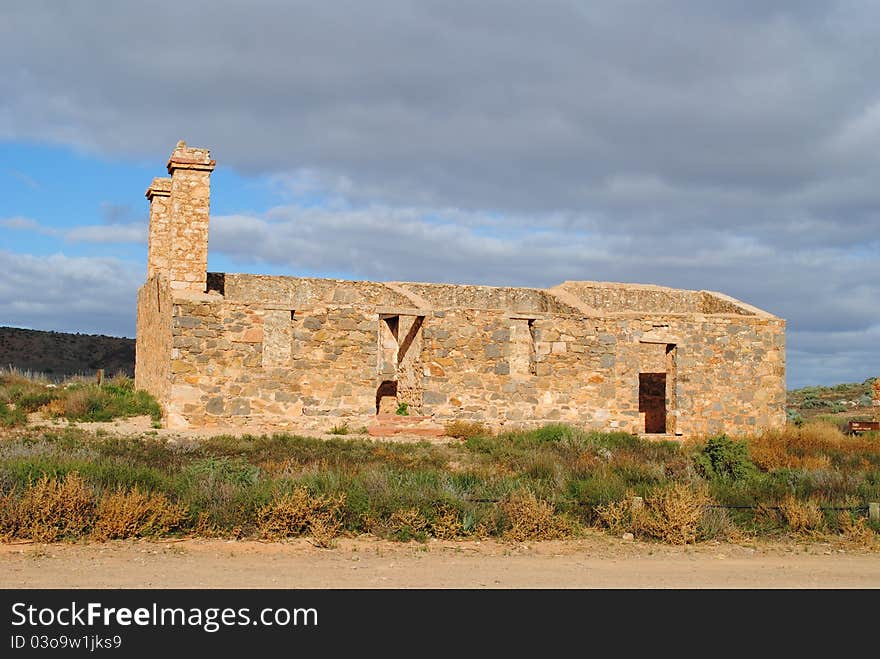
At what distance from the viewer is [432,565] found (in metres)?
8.45

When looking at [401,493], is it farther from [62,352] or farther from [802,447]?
[62,352]

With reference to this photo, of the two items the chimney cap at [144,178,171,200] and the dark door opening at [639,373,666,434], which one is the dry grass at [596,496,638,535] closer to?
the chimney cap at [144,178,171,200]

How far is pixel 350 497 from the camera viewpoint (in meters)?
10.2

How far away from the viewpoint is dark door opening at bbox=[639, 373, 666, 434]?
83.5 ft

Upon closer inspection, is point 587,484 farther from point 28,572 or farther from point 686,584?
point 28,572

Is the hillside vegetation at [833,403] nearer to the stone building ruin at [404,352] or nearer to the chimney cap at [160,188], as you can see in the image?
the stone building ruin at [404,352]

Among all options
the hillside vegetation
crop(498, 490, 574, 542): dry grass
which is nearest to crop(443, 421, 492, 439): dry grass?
crop(498, 490, 574, 542): dry grass

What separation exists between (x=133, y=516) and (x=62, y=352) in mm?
40027

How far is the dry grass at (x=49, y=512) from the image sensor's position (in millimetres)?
8914

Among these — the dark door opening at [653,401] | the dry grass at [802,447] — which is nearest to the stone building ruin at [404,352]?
the dark door opening at [653,401]

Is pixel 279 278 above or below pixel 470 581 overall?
above

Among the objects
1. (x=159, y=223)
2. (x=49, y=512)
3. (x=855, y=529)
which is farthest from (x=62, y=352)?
(x=855, y=529)

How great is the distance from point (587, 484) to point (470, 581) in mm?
4112

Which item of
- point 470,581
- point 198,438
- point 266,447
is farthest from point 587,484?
point 198,438
